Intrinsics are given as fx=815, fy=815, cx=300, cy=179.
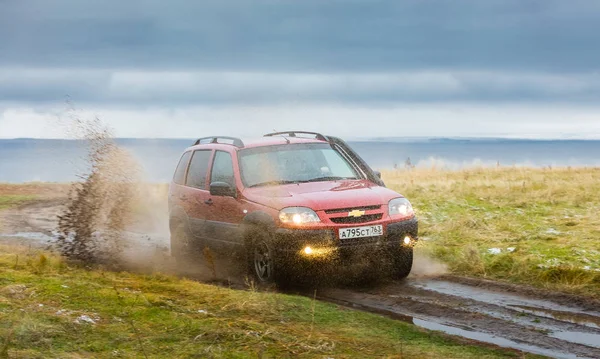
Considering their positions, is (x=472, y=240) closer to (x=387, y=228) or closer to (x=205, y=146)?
(x=387, y=228)

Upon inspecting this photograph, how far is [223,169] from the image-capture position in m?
11.8

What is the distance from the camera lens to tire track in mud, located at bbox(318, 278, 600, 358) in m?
→ 7.39

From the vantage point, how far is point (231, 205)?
1114 cm

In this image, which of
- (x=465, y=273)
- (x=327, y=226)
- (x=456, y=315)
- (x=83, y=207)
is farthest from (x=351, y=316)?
(x=83, y=207)

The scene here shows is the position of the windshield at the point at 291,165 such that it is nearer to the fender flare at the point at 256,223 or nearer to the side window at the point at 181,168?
the fender flare at the point at 256,223

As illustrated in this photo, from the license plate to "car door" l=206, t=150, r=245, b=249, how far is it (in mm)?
1518

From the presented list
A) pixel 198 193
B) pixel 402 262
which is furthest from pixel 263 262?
pixel 198 193

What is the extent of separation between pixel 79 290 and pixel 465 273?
17.8 ft

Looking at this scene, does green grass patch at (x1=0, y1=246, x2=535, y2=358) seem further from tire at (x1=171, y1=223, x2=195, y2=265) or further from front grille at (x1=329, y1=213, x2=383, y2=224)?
tire at (x1=171, y1=223, x2=195, y2=265)


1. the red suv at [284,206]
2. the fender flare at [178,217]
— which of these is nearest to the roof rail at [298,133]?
the red suv at [284,206]

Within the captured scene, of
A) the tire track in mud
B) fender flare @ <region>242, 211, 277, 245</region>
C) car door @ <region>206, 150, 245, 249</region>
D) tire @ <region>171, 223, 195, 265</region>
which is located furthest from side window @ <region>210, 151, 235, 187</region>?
the tire track in mud

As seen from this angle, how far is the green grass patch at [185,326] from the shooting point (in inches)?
251

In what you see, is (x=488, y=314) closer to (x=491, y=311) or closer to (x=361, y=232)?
(x=491, y=311)

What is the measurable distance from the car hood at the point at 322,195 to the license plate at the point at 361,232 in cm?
31
